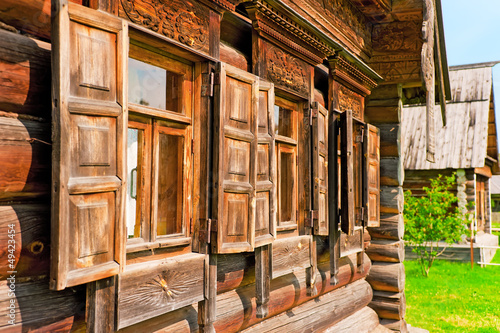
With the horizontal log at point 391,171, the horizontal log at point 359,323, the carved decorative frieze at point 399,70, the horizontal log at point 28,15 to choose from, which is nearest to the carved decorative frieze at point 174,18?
the horizontal log at point 28,15

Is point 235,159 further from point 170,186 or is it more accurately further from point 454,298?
point 454,298

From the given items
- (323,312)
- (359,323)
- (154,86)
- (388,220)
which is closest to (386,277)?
(388,220)

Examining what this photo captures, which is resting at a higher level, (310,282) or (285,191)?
(285,191)

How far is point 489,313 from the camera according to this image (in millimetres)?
8453

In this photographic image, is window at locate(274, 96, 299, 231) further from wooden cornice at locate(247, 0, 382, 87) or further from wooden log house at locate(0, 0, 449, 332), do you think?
wooden cornice at locate(247, 0, 382, 87)

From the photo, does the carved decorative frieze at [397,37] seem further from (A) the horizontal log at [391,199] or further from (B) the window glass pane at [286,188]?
(B) the window glass pane at [286,188]

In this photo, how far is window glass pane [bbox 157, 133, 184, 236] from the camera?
9.39 feet

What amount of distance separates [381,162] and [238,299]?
4.44 meters

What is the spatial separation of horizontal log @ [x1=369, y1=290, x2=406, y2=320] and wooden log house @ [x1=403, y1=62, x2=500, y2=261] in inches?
318

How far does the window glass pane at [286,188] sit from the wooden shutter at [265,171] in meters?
0.71

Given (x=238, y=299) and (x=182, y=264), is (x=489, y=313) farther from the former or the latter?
(x=182, y=264)

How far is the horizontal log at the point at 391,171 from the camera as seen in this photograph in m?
6.90

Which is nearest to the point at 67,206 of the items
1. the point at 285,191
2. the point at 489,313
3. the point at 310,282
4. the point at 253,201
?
the point at 253,201

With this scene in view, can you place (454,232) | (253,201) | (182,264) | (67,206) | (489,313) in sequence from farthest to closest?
(454,232), (489,313), (253,201), (182,264), (67,206)
